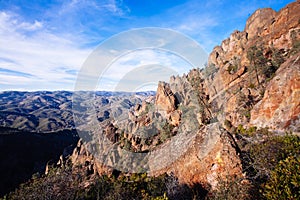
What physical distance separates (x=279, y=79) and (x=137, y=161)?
29893mm

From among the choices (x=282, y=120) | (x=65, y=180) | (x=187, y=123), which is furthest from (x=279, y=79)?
(x=65, y=180)

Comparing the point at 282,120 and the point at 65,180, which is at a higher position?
the point at 282,120

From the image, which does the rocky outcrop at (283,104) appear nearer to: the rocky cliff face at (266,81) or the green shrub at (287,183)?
the rocky cliff face at (266,81)

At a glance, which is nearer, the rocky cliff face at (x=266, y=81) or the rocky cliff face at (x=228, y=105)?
the rocky cliff face at (x=228, y=105)

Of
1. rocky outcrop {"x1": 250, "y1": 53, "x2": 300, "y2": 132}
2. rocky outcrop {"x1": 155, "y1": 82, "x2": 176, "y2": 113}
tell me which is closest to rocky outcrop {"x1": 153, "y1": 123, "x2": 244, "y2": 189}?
rocky outcrop {"x1": 250, "y1": 53, "x2": 300, "y2": 132}

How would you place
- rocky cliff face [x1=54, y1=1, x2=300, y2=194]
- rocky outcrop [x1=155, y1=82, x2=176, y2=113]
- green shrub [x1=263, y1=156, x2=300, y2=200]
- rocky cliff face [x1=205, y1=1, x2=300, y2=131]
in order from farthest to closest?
1. rocky outcrop [x1=155, y1=82, x2=176, y2=113]
2. rocky cliff face [x1=205, y1=1, x2=300, y2=131]
3. rocky cliff face [x1=54, y1=1, x2=300, y2=194]
4. green shrub [x1=263, y1=156, x2=300, y2=200]

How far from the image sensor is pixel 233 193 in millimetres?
8492

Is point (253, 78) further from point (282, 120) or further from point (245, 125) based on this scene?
point (282, 120)

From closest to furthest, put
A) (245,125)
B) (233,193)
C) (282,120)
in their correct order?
1. (233,193)
2. (282,120)
3. (245,125)

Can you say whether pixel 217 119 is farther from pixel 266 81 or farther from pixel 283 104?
pixel 283 104

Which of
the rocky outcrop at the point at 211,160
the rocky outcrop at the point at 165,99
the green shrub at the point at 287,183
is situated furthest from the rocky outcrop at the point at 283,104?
the rocky outcrop at the point at 165,99

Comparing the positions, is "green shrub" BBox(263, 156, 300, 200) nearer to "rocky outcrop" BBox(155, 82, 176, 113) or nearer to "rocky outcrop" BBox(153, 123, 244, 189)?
"rocky outcrop" BBox(153, 123, 244, 189)

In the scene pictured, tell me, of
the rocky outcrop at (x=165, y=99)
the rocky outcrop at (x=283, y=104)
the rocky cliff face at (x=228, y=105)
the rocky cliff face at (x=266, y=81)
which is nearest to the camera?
the rocky cliff face at (x=228, y=105)

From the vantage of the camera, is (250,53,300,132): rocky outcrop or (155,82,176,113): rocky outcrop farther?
(155,82,176,113): rocky outcrop
